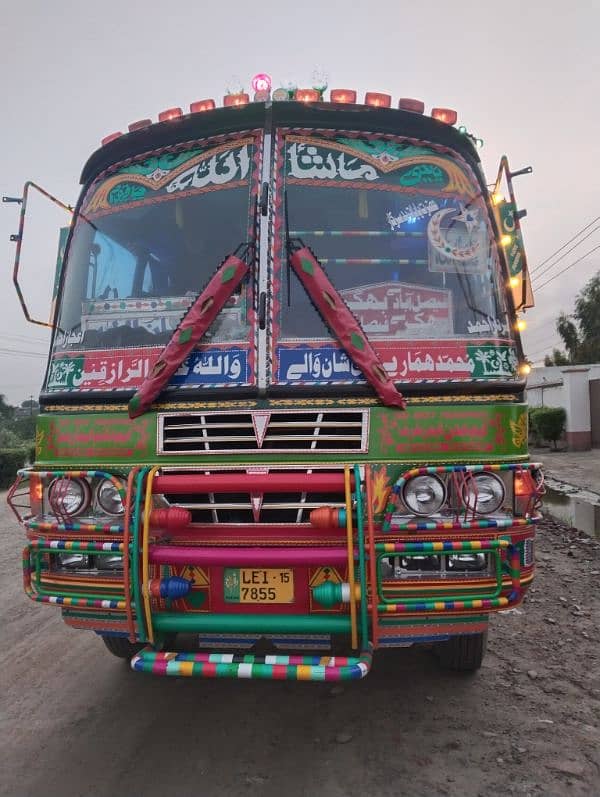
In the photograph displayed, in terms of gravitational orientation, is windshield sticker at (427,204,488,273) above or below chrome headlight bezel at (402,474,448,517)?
above

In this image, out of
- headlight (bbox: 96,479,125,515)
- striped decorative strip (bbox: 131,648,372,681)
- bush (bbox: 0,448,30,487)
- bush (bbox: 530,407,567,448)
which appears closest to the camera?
striped decorative strip (bbox: 131,648,372,681)

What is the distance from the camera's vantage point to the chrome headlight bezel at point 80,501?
289 cm

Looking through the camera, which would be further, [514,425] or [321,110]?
[321,110]

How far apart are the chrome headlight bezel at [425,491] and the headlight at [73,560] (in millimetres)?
1540

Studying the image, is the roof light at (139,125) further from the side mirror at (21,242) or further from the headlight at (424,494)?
the headlight at (424,494)

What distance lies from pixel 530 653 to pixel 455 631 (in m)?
1.70

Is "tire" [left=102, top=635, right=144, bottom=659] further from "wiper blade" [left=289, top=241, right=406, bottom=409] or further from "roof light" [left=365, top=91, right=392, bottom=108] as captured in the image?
"roof light" [left=365, top=91, right=392, bottom=108]

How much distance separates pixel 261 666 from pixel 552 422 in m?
18.0

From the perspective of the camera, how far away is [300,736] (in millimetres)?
3008

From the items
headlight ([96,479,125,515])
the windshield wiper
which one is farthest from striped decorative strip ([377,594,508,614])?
the windshield wiper

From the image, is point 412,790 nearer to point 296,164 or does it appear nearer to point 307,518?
point 307,518

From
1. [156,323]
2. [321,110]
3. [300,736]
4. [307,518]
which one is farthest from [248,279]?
[300,736]

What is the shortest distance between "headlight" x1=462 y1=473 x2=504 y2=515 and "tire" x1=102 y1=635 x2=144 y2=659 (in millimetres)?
2402

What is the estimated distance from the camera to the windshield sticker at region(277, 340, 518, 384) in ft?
9.30
